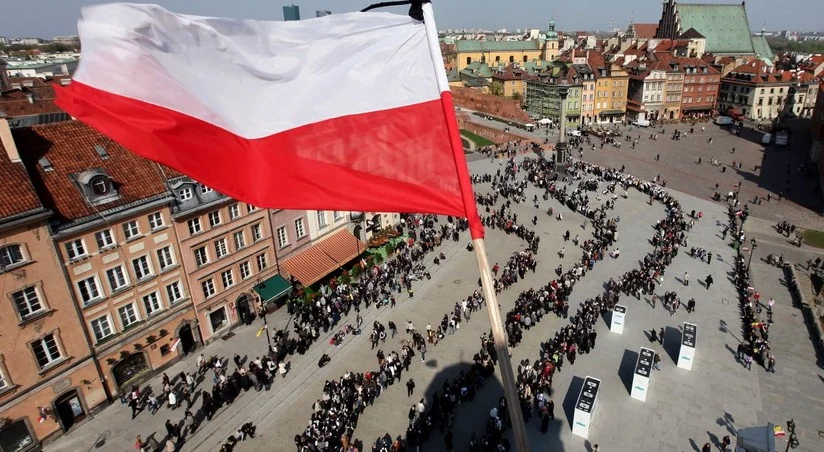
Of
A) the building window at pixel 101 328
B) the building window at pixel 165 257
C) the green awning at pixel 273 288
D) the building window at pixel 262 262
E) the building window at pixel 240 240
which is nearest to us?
the building window at pixel 101 328

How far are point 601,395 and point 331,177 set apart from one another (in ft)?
69.4

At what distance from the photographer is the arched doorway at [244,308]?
1184 inches

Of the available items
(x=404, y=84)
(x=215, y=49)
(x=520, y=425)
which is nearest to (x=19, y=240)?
(x=215, y=49)

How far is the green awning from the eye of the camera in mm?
30047

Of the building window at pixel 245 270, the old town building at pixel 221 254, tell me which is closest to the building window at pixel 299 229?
the old town building at pixel 221 254

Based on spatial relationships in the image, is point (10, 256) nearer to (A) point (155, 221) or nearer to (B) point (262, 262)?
(A) point (155, 221)

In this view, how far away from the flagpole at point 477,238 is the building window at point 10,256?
21378mm

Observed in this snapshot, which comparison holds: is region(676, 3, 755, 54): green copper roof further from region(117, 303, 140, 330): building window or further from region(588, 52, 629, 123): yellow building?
region(117, 303, 140, 330): building window

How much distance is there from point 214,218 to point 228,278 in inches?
150

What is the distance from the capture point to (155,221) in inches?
987

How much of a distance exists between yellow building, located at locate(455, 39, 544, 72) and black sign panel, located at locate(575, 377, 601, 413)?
4408 inches

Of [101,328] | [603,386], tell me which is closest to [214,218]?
[101,328]

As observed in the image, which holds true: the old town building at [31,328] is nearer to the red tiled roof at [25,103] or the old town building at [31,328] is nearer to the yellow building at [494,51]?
the red tiled roof at [25,103]

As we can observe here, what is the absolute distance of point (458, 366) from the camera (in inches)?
1011
